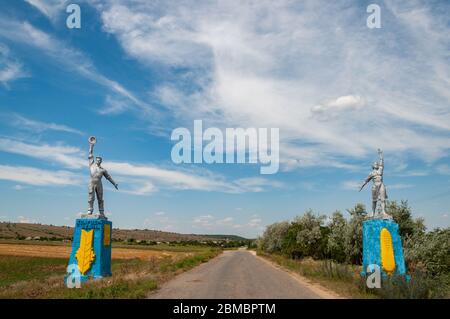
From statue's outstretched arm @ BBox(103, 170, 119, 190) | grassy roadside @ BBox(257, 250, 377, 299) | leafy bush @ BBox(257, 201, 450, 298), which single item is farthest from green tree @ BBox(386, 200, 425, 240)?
statue's outstretched arm @ BBox(103, 170, 119, 190)

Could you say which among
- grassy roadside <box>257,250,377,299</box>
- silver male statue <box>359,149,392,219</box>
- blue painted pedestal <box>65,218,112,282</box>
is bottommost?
grassy roadside <box>257,250,377,299</box>

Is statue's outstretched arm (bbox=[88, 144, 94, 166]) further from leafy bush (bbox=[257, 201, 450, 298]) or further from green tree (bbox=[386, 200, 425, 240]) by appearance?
green tree (bbox=[386, 200, 425, 240])

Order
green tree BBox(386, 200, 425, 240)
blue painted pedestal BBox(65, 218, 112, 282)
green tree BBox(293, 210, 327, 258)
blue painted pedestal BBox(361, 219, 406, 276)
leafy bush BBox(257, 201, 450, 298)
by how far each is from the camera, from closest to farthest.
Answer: leafy bush BBox(257, 201, 450, 298) < blue painted pedestal BBox(361, 219, 406, 276) < blue painted pedestal BBox(65, 218, 112, 282) < green tree BBox(386, 200, 425, 240) < green tree BBox(293, 210, 327, 258)

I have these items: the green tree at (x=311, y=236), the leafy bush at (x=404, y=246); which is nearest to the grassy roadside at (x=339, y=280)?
the leafy bush at (x=404, y=246)

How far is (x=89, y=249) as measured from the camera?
60.0 feet

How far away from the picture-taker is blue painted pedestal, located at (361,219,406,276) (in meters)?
Result: 17.1

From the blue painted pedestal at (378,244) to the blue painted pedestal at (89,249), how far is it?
11577mm

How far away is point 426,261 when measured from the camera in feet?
68.3

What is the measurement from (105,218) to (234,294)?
8740 millimetres

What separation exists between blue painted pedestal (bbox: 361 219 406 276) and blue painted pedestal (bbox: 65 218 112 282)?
11577 millimetres

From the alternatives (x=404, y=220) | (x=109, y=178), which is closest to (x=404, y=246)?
(x=404, y=220)

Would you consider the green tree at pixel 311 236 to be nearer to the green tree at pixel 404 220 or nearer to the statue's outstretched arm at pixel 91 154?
the green tree at pixel 404 220

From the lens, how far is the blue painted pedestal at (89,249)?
18.2 metres
